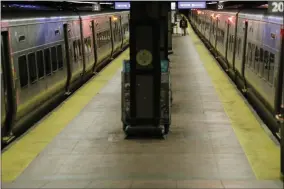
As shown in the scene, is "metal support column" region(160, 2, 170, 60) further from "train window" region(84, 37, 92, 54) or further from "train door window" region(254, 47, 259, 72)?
"train window" region(84, 37, 92, 54)

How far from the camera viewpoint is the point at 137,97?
9.12 m

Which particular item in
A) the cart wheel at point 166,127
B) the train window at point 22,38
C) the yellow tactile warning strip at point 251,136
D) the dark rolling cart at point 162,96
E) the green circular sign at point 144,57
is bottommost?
the yellow tactile warning strip at point 251,136

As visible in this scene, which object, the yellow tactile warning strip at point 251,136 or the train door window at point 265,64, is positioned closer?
the yellow tactile warning strip at point 251,136

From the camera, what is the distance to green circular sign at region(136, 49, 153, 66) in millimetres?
8859

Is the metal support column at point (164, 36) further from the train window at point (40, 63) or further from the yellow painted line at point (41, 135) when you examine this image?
the train window at point (40, 63)

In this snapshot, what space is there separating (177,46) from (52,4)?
15.5m

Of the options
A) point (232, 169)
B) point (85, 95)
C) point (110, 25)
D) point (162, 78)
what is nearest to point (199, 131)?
point (162, 78)

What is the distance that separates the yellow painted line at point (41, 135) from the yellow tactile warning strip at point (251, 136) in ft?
12.5

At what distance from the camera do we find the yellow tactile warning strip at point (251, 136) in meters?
7.27

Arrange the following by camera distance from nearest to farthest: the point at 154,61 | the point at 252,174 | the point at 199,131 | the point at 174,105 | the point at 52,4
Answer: the point at 252,174 → the point at 154,61 → the point at 199,131 → the point at 174,105 → the point at 52,4

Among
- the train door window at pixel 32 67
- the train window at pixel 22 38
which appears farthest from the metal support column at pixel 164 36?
the train window at pixel 22 38

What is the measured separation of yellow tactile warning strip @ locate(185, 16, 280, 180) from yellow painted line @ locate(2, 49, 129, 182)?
12.5ft

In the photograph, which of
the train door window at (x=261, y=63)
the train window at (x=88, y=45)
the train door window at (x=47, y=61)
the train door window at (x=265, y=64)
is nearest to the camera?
the train door window at (x=265, y=64)

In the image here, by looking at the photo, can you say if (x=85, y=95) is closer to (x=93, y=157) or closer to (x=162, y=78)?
(x=162, y=78)
